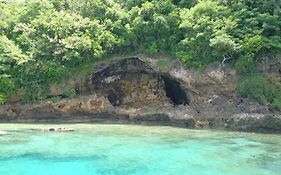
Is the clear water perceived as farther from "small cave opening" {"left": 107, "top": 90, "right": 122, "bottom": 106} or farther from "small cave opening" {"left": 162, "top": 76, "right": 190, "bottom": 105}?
"small cave opening" {"left": 107, "top": 90, "right": 122, "bottom": 106}

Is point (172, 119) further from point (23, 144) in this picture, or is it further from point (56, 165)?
point (56, 165)

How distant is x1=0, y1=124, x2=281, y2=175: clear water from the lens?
38.6 ft

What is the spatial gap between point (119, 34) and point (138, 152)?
38.7 feet

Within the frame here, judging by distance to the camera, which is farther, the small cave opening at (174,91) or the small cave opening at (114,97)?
the small cave opening at (114,97)

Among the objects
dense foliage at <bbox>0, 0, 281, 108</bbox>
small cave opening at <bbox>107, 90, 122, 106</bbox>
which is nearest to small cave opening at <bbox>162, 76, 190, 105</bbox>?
dense foliage at <bbox>0, 0, 281, 108</bbox>

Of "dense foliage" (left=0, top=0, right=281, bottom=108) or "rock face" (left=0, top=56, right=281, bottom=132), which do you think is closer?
"dense foliage" (left=0, top=0, right=281, bottom=108)

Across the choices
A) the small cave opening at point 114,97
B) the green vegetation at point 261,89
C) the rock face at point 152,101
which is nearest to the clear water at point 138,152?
the rock face at point 152,101

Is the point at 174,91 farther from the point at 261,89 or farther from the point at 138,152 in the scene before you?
the point at 138,152

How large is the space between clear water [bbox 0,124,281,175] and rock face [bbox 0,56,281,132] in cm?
184

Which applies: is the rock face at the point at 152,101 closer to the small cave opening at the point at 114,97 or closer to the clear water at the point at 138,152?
the small cave opening at the point at 114,97

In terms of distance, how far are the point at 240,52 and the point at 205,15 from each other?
2.95 metres

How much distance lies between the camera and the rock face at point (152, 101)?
21203 mm

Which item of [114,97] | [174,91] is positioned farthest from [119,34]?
[174,91]

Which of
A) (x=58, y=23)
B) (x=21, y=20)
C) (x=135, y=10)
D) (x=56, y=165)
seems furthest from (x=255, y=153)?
(x=21, y=20)
